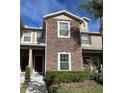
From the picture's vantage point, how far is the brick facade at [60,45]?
14.3m

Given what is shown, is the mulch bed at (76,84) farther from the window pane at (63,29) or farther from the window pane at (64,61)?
the window pane at (63,29)

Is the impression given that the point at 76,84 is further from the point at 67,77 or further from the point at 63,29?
the point at 63,29

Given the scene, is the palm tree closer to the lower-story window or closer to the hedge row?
the hedge row

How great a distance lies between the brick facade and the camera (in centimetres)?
1430

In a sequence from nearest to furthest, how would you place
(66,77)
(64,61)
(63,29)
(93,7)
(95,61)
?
(66,77)
(93,7)
(64,61)
(63,29)
(95,61)

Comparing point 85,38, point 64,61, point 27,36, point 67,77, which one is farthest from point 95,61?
point 67,77

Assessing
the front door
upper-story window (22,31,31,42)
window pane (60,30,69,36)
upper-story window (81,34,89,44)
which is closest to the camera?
window pane (60,30,69,36)

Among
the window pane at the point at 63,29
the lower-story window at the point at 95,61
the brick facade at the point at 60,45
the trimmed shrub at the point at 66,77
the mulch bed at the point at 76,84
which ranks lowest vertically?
the mulch bed at the point at 76,84

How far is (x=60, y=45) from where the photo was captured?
47.9 ft

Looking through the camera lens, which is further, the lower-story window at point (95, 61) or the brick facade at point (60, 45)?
the lower-story window at point (95, 61)

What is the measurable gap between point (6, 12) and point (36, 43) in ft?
46.2

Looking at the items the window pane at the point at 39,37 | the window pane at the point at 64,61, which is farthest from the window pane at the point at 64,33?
the window pane at the point at 39,37

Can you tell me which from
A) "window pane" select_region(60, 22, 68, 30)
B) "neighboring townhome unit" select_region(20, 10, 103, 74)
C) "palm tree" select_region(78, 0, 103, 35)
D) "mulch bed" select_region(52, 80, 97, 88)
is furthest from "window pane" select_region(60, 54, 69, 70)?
"palm tree" select_region(78, 0, 103, 35)
